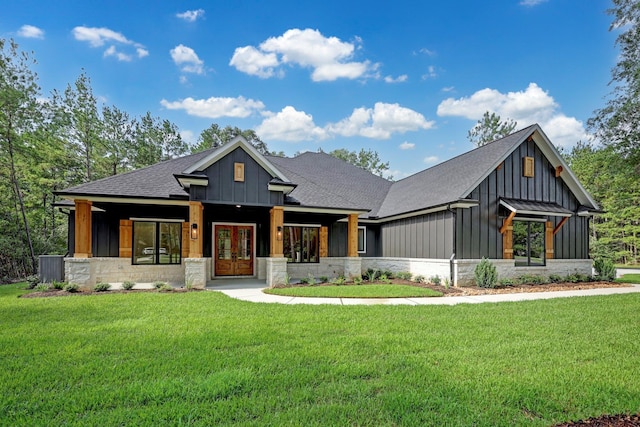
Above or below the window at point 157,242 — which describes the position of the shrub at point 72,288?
below

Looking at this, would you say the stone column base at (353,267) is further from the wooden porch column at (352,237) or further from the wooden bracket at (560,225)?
the wooden bracket at (560,225)

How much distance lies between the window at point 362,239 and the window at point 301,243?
2.57 metres

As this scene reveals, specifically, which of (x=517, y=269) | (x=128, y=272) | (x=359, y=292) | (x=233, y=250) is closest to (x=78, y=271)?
(x=128, y=272)

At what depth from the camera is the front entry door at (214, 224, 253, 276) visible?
13.4 m

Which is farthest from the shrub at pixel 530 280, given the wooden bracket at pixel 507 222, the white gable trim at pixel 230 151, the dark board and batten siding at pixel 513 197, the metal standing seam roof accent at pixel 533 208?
the white gable trim at pixel 230 151

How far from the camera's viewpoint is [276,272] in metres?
11.2

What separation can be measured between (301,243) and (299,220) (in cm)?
104

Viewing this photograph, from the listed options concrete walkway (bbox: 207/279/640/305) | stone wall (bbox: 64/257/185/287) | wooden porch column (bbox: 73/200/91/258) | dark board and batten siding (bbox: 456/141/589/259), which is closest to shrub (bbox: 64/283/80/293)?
stone wall (bbox: 64/257/185/287)

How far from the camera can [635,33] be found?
8.84 metres

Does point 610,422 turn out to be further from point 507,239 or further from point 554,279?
point 554,279

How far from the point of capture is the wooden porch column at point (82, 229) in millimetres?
10198

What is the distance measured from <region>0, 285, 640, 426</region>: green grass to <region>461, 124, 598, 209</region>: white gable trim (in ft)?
21.9

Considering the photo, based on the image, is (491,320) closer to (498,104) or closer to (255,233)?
(255,233)

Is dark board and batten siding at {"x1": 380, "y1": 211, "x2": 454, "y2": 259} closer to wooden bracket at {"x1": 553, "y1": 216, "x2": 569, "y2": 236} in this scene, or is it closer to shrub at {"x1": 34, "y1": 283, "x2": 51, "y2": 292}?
wooden bracket at {"x1": 553, "y1": 216, "x2": 569, "y2": 236}
